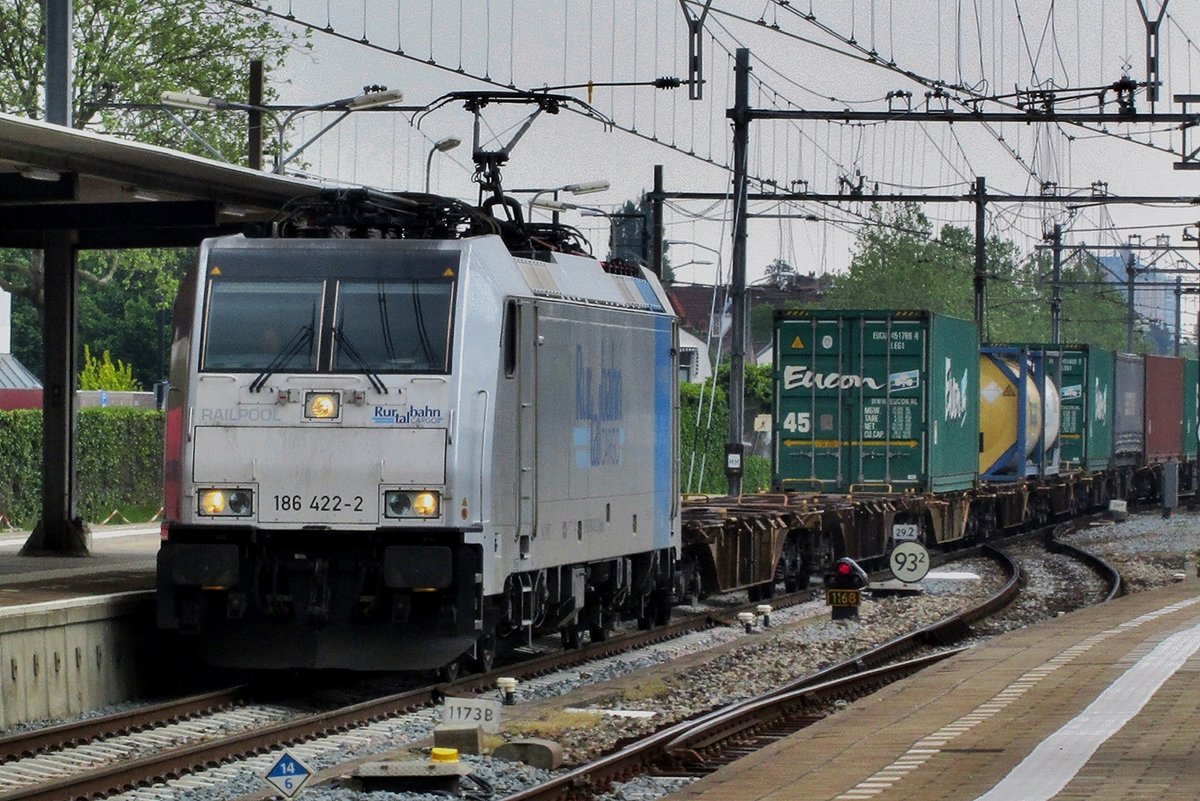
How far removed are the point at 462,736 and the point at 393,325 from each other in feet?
11.3

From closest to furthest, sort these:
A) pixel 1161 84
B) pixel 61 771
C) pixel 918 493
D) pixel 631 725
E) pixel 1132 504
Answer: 1. pixel 61 771
2. pixel 631 725
3. pixel 1161 84
4. pixel 918 493
5. pixel 1132 504

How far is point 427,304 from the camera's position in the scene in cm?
1409

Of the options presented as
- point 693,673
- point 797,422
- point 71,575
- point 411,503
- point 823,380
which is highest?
point 823,380

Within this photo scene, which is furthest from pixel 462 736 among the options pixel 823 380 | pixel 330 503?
pixel 823 380

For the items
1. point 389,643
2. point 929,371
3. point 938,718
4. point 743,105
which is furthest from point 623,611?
point 743,105

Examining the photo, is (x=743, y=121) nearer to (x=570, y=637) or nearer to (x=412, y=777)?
(x=570, y=637)

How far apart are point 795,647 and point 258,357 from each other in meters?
7.10

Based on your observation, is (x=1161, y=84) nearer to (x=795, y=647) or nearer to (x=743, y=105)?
(x=743, y=105)

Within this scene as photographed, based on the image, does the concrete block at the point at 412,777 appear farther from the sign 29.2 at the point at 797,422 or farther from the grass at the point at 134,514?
the grass at the point at 134,514

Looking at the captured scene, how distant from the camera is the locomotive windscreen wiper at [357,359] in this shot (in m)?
13.9

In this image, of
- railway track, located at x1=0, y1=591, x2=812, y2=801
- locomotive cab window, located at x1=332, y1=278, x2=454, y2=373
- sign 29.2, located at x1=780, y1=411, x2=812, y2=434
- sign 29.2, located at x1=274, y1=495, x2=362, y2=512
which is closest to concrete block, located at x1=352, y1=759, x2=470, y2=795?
railway track, located at x1=0, y1=591, x2=812, y2=801

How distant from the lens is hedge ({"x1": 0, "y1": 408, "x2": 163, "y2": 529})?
121ft

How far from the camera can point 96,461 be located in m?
39.7

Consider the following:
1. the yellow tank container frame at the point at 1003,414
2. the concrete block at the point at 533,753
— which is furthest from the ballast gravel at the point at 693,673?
the yellow tank container frame at the point at 1003,414
